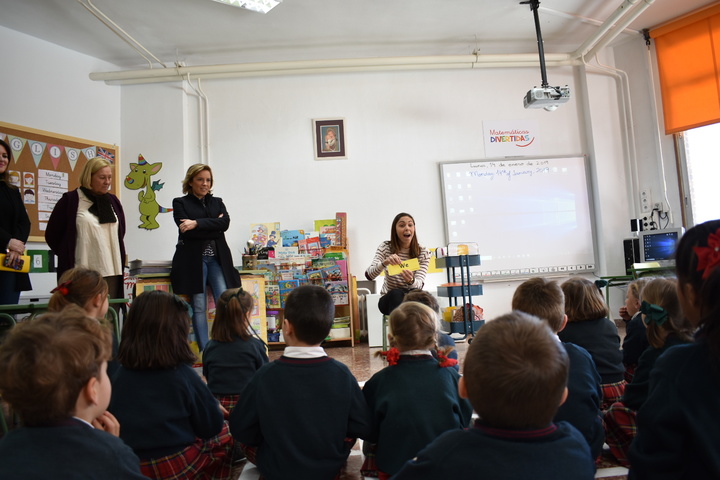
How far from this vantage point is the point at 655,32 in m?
5.46

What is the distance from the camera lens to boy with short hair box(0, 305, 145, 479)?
85 centimetres

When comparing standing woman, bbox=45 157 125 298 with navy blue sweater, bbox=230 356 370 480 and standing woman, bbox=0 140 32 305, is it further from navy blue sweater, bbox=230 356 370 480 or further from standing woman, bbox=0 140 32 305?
navy blue sweater, bbox=230 356 370 480

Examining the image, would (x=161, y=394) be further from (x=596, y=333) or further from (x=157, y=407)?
(x=596, y=333)

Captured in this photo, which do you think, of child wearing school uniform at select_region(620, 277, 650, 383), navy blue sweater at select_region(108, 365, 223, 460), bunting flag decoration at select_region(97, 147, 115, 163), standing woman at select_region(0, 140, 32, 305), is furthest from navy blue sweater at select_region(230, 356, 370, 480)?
bunting flag decoration at select_region(97, 147, 115, 163)

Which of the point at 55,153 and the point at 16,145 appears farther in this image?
the point at 55,153

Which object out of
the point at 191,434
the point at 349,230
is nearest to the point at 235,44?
the point at 349,230

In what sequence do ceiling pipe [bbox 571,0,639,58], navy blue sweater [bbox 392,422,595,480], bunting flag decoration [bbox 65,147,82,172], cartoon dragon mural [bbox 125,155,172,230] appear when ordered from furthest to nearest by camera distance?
cartoon dragon mural [bbox 125,155,172,230], bunting flag decoration [bbox 65,147,82,172], ceiling pipe [bbox 571,0,639,58], navy blue sweater [bbox 392,422,595,480]

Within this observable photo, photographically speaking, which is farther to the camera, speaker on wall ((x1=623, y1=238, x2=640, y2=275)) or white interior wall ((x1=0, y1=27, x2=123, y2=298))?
speaker on wall ((x1=623, y1=238, x2=640, y2=275))

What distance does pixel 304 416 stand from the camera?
142 cm

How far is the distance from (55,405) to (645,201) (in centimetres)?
596

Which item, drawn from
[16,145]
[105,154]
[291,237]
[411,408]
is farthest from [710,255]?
Answer: [105,154]

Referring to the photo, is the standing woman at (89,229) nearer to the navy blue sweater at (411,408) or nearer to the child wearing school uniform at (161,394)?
the child wearing school uniform at (161,394)

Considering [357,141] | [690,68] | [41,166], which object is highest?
[690,68]

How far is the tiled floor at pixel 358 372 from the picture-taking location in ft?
5.42
